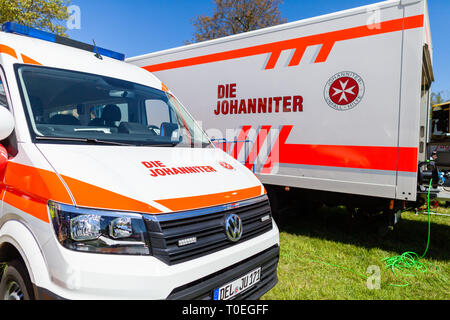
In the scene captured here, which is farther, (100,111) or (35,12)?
(35,12)

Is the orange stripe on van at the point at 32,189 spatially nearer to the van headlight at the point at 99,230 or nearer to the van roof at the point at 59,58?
the van headlight at the point at 99,230

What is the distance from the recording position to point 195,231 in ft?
6.32

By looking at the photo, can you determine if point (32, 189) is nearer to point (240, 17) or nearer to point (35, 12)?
point (35, 12)

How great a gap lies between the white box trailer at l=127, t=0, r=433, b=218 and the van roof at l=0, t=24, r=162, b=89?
6.98 feet

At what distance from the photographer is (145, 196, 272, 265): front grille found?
1.77 metres

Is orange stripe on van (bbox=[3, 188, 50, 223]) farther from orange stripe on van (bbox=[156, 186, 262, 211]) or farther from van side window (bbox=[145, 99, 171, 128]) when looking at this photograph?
van side window (bbox=[145, 99, 171, 128])

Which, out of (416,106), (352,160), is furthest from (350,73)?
(352,160)

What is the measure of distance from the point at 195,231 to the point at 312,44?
369 cm

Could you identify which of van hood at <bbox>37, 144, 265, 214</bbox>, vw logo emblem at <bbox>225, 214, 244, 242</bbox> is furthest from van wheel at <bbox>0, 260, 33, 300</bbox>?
vw logo emblem at <bbox>225, 214, 244, 242</bbox>

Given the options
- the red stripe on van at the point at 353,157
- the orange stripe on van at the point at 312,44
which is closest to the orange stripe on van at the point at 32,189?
the red stripe on van at the point at 353,157

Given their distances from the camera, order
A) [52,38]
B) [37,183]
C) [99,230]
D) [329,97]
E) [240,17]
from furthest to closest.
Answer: [240,17] → [329,97] → [52,38] → [37,183] → [99,230]

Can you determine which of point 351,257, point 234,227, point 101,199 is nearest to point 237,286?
point 234,227

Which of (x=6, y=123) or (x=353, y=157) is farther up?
(x=6, y=123)

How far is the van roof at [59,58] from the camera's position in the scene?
244 cm
